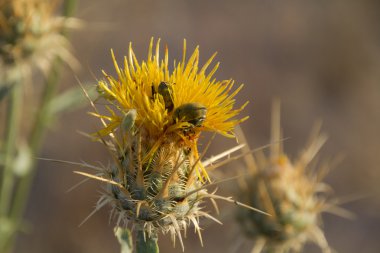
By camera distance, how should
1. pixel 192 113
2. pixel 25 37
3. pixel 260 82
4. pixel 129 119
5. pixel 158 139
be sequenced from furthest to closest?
pixel 260 82
pixel 25 37
pixel 158 139
pixel 192 113
pixel 129 119

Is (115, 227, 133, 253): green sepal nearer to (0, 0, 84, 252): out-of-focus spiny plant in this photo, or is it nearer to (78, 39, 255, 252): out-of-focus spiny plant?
(78, 39, 255, 252): out-of-focus spiny plant

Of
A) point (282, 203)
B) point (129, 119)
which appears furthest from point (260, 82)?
point (129, 119)

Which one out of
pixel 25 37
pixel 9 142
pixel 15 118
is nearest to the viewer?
pixel 25 37

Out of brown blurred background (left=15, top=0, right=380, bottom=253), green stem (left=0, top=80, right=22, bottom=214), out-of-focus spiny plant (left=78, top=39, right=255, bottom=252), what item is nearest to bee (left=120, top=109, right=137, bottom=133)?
out-of-focus spiny plant (left=78, top=39, right=255, bottom=252)

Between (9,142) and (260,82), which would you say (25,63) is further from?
(260,82)

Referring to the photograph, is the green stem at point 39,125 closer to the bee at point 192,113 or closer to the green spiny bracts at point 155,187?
the green spiny bracts at point 155,187

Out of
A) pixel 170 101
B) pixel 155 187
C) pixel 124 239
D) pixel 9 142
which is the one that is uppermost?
pixel 9 142

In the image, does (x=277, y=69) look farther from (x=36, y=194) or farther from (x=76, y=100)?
(x=76, y=100)
